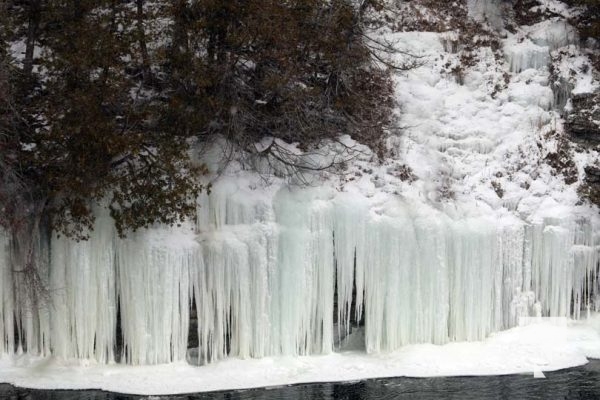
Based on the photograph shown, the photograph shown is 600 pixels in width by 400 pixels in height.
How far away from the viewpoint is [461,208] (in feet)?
49.1

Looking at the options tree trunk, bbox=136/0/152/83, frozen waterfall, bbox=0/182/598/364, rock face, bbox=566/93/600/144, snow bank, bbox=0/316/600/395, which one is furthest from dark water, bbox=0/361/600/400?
tree trunk, bbox=136/0/152/83

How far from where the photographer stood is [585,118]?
1638 centimetres

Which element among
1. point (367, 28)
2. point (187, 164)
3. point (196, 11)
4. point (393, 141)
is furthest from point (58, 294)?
point (367, 28)

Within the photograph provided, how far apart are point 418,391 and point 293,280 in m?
2.84

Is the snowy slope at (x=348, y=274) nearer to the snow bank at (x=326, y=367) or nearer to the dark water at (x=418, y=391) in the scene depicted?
the snow bank at (x=326, y=367)

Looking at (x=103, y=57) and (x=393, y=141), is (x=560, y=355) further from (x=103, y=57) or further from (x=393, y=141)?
(x=103, y=57)

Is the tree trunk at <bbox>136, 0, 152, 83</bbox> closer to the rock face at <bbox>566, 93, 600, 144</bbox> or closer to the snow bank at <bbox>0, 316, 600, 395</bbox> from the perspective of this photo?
the snow bank at <bbox>0, 316, 600, 395</bbox>

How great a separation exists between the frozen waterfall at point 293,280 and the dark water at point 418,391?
3.35 feet

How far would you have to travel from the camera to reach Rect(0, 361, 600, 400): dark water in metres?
12.7

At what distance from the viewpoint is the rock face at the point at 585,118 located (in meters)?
16.3

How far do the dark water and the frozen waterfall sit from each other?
3.35ft

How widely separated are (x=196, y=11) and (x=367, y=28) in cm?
503

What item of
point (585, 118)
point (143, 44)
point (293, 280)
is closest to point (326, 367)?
point (293, 280)

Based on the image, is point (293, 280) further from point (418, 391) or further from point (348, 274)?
point (418, 391)
